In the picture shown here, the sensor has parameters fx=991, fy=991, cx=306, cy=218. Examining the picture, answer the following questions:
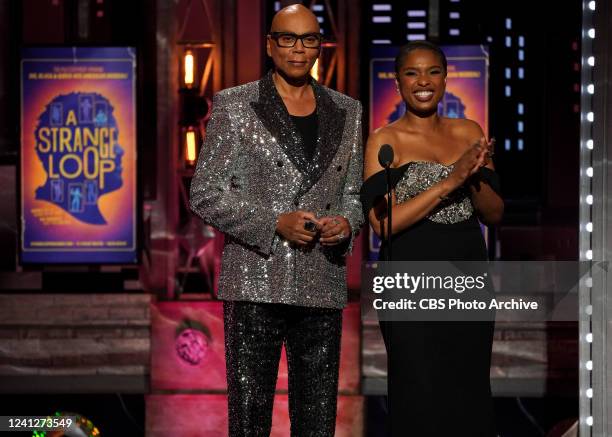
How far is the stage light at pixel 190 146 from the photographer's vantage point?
5.34 m

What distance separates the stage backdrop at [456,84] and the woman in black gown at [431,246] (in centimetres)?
255

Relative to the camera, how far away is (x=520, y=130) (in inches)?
215

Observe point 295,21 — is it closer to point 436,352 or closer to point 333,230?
point 333,230

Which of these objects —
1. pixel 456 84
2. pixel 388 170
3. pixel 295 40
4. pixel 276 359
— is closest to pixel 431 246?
pixel 388 170

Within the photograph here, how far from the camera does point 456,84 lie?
17.6 ft

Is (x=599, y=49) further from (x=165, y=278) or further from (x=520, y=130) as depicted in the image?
(x=165, y=278)

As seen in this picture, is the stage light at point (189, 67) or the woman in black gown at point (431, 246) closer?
the woman in black gown at point (431, 246)

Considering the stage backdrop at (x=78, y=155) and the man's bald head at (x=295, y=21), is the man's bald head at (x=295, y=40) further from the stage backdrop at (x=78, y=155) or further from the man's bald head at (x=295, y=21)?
the stage backdrop at (x=78, y=155)

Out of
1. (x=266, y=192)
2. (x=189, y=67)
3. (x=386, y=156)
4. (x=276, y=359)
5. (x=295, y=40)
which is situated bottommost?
(x=276, y=359)

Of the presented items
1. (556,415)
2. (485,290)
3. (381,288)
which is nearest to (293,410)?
(381,288)

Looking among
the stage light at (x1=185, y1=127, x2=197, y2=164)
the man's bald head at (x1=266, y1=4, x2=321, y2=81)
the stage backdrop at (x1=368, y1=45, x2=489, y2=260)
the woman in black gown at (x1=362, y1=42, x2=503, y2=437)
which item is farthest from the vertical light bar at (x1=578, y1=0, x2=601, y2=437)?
the stage light at (x1=185, y1=127, x2=197, y2=164)

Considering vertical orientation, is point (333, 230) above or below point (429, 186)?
below

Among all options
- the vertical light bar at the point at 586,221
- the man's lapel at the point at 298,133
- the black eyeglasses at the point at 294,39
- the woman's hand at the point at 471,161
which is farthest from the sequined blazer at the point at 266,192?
the vertical light bar at the point at 586,221

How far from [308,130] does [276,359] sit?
2.08ft
